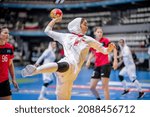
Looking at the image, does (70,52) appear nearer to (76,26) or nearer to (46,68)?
(76,26)

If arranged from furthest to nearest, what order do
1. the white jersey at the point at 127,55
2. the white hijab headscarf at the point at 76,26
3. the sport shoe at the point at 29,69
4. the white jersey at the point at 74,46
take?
the white jersey at the point at 127,55 < the white hijab headscarf at the point at 76,26 < the white jersey at the point at 74,46 < the sport shoe at the point at 29,69

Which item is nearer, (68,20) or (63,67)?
(63,67)

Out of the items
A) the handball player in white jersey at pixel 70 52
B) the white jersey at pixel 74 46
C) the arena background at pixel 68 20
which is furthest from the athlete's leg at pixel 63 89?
the arena background at pixel 68 20

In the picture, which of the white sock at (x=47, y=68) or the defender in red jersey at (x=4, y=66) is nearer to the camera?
the white sock at (x=47, y=68)

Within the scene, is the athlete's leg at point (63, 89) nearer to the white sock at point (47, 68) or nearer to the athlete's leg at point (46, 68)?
the athlete's leg at point (46, 68)

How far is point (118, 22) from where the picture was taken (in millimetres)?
20531

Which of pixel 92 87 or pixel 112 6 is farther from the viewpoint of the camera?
pixel 112 6

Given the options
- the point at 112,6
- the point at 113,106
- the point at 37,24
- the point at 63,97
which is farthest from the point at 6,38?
the point at 37,24

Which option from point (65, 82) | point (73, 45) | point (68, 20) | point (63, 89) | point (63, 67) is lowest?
point (63, 89)

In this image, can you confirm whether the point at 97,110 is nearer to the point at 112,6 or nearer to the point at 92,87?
the point at 92,87

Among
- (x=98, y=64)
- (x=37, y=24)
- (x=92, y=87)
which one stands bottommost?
(x=92, y=87)

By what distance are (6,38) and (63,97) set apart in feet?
4.12

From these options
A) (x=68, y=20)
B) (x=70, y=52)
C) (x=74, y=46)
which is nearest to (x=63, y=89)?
(x=70, y=52)

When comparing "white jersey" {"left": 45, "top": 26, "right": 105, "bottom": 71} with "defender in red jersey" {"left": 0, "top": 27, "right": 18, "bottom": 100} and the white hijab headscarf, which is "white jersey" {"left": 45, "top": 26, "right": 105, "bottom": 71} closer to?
the white hijab headscarf
